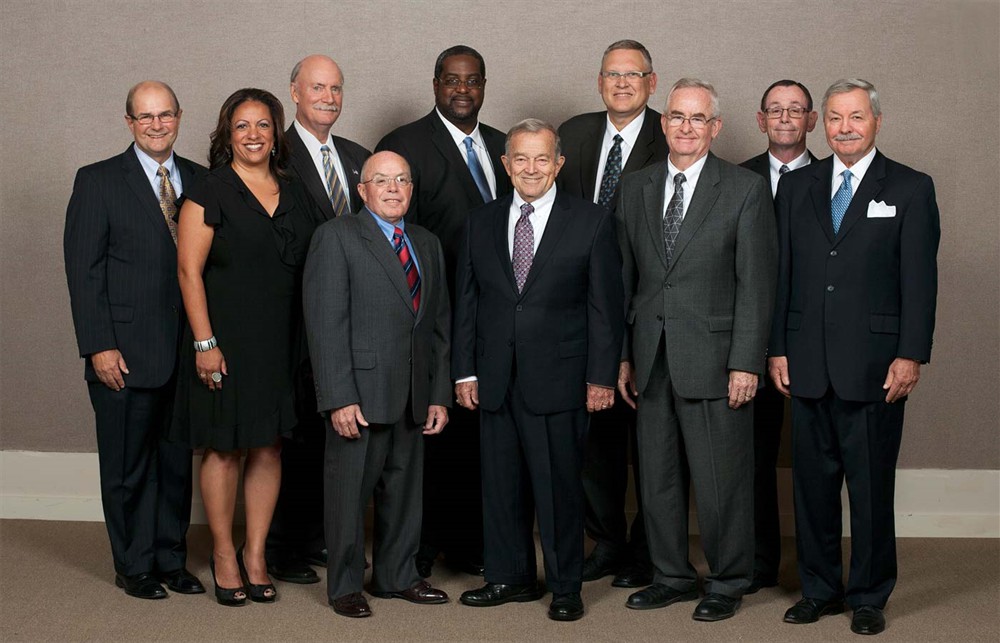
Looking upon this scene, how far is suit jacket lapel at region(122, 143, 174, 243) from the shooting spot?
4.24 m

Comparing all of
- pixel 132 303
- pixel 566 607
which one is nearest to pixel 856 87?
pixel 566 607

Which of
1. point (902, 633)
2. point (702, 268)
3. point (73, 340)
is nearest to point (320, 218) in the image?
point (702, 268)

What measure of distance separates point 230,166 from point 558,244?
47.1 inches

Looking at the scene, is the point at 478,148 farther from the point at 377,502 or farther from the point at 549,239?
the point at 377,502

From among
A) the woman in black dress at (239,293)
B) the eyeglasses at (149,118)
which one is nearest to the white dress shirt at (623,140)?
the woman in black dress at (239,293)

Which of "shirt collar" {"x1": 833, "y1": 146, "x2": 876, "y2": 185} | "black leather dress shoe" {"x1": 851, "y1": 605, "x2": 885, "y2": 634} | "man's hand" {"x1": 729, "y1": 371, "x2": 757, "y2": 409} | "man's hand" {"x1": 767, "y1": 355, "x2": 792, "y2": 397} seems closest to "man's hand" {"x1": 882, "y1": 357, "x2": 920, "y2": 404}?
"man's hand" {"x1": 767, "y1": 355, "x2": 792, "y2": 397}

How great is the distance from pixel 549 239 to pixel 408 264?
0.51 m

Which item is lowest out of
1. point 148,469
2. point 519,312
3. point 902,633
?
point 902,633

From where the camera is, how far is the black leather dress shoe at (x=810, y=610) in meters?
4.07

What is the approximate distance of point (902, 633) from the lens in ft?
13.1

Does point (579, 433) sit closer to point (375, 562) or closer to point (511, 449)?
point (511, 449)

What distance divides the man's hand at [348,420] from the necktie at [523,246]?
0.70 meters

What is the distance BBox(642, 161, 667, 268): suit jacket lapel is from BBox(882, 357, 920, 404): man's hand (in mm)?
838

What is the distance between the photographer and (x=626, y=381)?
166 inches
